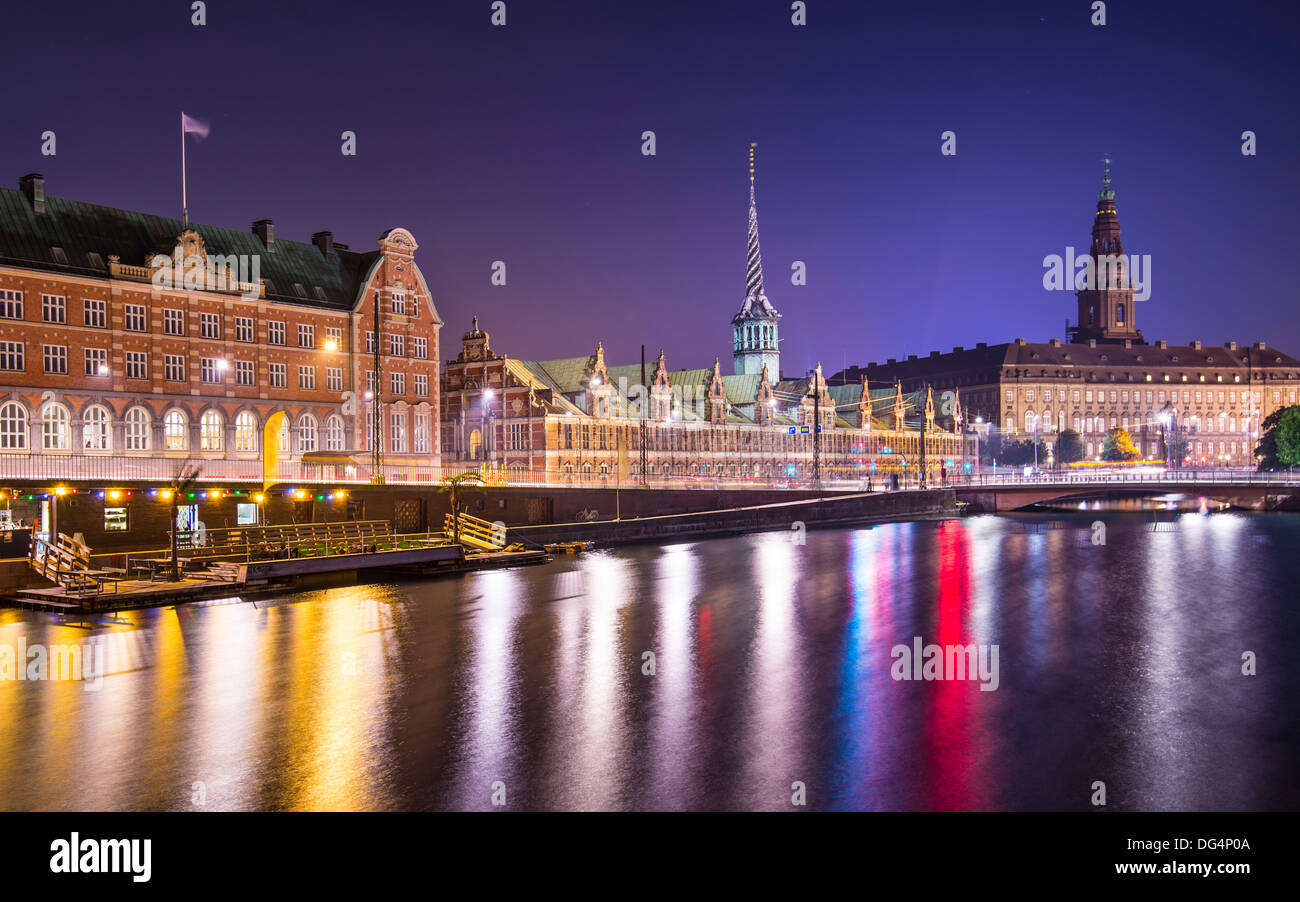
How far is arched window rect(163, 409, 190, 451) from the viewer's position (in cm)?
5534

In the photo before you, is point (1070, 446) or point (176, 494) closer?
point (176, 494)

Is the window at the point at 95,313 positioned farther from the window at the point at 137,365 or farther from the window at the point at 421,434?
the window at the point at 421,434

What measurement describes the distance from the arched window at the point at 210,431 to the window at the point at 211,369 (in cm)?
190

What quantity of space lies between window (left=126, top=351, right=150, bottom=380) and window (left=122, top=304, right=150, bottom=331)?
1378mm

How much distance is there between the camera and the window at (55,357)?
166 ft

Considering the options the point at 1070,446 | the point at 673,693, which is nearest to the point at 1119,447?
the point at 1070,446

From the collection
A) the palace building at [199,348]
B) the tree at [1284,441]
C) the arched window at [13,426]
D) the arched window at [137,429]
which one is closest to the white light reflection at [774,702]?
the palace building at [199,348]

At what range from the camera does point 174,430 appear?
5594 cm

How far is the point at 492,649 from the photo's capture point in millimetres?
28516

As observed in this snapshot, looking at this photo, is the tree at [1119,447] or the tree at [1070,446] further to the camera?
the tree at [1070,446]

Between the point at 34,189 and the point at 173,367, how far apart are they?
443 inches

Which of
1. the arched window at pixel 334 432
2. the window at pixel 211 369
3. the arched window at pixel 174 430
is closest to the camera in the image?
the arched window at pixel 174 430

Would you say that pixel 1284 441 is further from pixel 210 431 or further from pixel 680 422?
pixel 210 431
